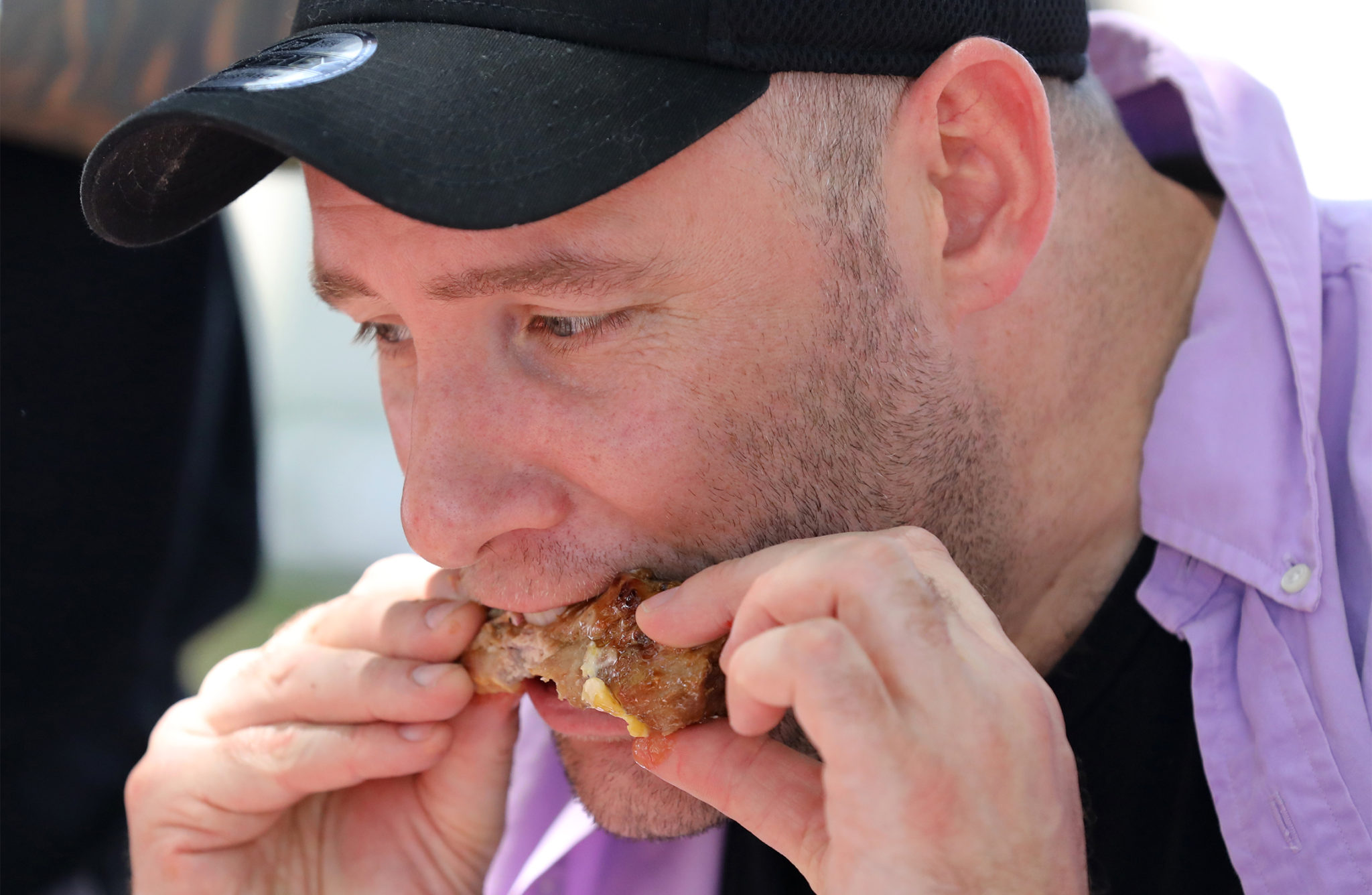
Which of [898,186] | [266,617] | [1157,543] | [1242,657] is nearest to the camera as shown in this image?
[898,186]

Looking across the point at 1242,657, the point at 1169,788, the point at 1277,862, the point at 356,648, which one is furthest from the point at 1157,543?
the point at 356,648

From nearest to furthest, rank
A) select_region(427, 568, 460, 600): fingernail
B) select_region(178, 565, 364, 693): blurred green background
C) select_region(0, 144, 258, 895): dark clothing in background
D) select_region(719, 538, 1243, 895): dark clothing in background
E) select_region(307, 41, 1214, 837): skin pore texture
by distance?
select_region(307, 41, 1214, 837): skin pore texture, select_region(719, 538, 1243, 895): dark clothing in background, select_region(427, 568, 460, 600): fingernail, select_region(0, 144, 258, 895): dark clothing in background, select_region(178, 565, 364, 693): blurred green background

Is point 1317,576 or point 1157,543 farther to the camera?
point 1157,543

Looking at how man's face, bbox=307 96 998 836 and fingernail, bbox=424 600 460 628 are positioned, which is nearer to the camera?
man's face, bbox=307 96 998 836

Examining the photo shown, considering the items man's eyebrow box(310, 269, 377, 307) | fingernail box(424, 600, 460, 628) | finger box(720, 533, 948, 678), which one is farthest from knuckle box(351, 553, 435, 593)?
finger box(720, 533, 948, 678)

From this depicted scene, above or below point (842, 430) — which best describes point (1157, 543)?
below

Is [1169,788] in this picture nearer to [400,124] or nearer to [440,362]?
[440,362]

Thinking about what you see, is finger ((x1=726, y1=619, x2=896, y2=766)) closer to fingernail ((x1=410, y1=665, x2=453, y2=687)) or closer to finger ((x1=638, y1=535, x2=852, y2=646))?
finger ((x1=638, y1=535, x2=852, y2=646))

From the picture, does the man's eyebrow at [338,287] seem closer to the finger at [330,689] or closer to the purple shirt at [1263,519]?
the finger at [330,689]
